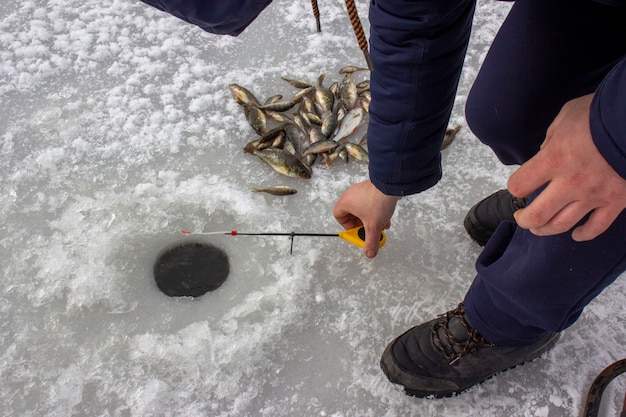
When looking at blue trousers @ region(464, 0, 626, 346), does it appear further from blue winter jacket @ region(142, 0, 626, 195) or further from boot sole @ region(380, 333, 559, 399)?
blue winter jacket @ region(142, 0, 626, 195)

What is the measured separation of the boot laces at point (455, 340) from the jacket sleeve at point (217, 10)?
115cm

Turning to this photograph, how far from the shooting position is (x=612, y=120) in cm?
96

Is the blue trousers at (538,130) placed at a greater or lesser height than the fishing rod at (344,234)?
greater

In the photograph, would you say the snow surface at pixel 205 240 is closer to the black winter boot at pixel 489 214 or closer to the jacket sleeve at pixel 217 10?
the black winter boot at pixel 489 214

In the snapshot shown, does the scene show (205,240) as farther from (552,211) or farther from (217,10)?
(552,211)

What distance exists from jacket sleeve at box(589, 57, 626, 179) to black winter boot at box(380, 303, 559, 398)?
909 mm

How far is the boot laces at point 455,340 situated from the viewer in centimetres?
174

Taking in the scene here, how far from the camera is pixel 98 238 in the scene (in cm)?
213

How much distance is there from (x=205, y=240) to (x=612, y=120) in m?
1.56

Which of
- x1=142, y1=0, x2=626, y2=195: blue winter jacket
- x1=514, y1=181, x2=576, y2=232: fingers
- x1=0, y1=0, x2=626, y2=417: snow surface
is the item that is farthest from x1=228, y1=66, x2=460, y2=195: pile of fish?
x1=514, y1=181, x2=576, y2=232: fingers

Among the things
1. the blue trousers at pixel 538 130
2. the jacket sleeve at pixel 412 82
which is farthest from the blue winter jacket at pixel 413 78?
the blue trousers at pixel 538 130

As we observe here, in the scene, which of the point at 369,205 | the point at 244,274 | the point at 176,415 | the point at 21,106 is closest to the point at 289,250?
the point at 244,274

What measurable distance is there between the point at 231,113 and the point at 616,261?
184 centimetres

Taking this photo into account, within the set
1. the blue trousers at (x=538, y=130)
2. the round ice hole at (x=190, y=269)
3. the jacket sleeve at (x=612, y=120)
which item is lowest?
the round ice hole at (x=190, y=269)
